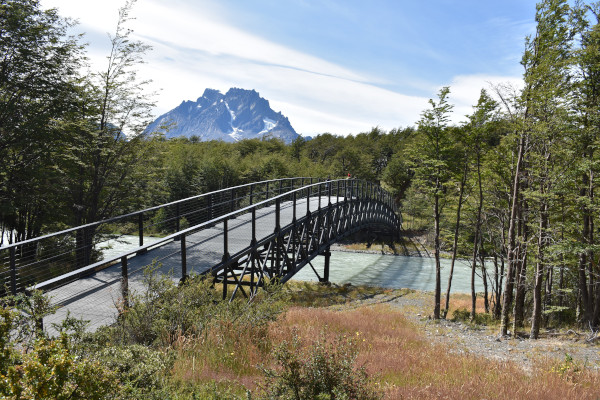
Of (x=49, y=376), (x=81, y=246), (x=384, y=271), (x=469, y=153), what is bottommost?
(x=384, y=271)

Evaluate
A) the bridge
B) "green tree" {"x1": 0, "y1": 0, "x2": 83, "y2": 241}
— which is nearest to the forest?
"green tree" {"x1": 0, "y1": 0, "x2": 83, "y2": 241}

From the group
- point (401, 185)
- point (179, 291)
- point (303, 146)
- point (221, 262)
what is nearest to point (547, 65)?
point (221, 262)

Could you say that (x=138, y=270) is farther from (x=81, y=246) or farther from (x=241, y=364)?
(x=81, y=246)

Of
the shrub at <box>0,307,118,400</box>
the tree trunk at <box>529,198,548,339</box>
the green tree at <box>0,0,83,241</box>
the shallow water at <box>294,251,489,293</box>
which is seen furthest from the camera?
the shallow water at <box>294,251,489,293</box>

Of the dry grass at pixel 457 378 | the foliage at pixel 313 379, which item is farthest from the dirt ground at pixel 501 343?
the foliage at pixel 313 379

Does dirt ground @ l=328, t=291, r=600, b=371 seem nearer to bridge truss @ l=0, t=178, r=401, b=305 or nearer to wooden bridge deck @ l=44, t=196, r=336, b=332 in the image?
bridge truss @ l=0, t=178, r=401, b=305

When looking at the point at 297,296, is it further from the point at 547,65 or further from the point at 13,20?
the point at 13,20

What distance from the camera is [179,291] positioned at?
19.6 ft

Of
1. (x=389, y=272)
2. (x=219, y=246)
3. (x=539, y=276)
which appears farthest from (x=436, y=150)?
(x=389, y=272)

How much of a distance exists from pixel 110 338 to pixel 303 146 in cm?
8749

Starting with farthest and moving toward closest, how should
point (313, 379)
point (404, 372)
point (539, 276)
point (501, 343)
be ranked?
point (539, 276) < point (501, 343) < point (404, 372) < point (313, 379)

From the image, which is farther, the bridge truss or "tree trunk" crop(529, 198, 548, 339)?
"tree trunk" crop(529, 198, 548, 339)

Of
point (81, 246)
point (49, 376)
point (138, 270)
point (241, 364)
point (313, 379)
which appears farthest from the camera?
point (81, 246)

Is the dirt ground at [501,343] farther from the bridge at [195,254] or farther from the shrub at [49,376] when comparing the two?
the shrub at [49,376]
